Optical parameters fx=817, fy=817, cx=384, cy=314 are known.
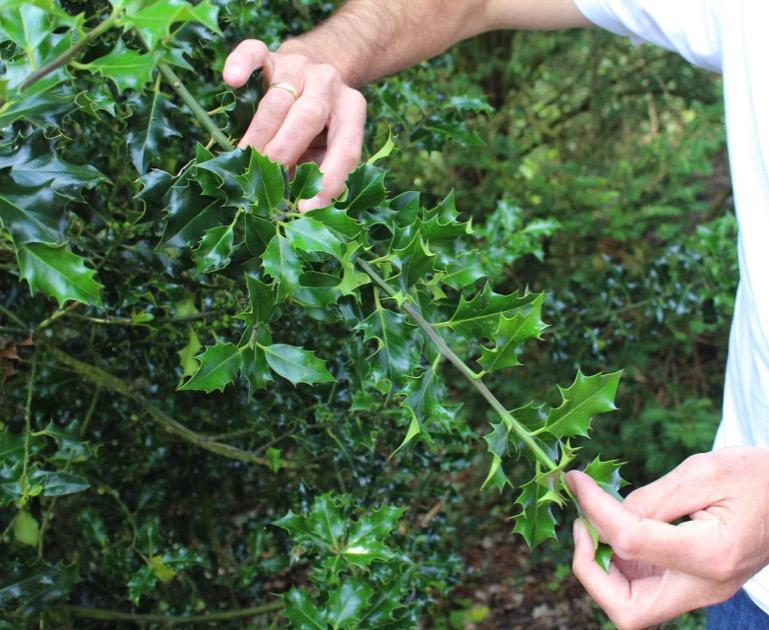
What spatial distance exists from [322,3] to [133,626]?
1915 millimetres

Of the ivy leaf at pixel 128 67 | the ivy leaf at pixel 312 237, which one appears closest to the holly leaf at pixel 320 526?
the ivy leaf at pixel 312 237

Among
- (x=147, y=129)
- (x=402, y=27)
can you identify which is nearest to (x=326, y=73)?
(x=147, y=129)

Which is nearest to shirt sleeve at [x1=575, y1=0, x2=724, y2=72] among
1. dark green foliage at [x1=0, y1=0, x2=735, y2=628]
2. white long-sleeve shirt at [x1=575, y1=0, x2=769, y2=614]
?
white long-sleeve shirt at [x1=575, y1=0, x2=769, y2=614]

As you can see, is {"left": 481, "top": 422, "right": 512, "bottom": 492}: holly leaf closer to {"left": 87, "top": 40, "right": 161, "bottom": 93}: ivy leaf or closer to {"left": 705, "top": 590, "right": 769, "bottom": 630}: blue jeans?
{"left": 87, "top": 40, "right": 161, "bottom": 93}: ivy leaf

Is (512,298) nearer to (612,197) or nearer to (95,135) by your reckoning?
(95,135)

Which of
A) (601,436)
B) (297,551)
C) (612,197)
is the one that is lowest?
(601,436)

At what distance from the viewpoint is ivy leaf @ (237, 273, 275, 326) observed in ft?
3.24

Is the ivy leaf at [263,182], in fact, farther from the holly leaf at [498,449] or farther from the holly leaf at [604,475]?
the holly leaf at [604,475]

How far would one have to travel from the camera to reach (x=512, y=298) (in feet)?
3.56

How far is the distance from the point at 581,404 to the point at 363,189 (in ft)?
1.29

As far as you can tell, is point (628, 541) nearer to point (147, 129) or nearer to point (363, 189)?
point (363, 189)

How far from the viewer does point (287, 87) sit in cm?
126

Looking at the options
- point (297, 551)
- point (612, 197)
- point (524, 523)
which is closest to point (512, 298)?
point (524, 523)

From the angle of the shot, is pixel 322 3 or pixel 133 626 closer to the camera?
pixel 322 3
